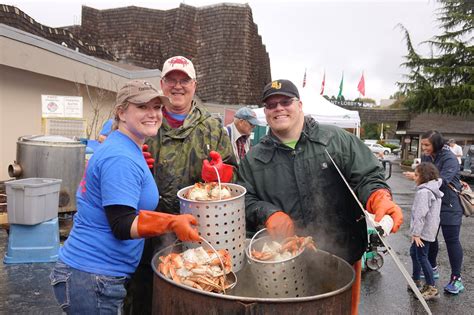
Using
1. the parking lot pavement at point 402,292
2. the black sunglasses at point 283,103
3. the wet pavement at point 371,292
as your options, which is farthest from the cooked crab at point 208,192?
the parking lot pavement at point 402,292

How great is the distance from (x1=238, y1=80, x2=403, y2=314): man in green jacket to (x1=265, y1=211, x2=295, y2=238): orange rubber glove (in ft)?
0.55

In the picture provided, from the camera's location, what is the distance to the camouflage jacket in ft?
8.73

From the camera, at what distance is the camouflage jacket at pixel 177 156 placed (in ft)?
8.73

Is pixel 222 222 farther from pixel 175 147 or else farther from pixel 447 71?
pixel 447 71

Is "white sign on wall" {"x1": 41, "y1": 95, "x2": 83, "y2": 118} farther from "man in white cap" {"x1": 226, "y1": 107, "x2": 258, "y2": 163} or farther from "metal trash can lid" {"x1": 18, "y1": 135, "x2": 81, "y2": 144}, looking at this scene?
"man in white cap" {"x1": 226, "y1": 107, "x2": 258, "y2": 163}

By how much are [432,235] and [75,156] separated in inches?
223

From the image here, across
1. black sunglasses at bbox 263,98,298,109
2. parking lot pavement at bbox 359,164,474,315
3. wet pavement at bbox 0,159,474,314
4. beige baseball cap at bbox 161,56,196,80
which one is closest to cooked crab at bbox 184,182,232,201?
black sunglasses at bbox 263,98,298,109

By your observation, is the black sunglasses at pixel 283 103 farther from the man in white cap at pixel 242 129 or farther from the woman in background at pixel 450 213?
the man in white cap at pixel 242 129

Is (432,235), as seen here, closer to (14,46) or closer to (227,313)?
(227,313)

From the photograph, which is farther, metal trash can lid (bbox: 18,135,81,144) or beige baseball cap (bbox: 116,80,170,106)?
metal trash can lid (bbox: 18,135,81,144)

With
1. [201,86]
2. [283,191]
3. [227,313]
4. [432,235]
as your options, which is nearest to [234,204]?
[227,313]

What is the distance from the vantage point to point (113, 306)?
2023mm

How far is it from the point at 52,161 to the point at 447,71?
2859cm

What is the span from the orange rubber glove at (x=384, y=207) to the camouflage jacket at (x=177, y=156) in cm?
116
